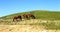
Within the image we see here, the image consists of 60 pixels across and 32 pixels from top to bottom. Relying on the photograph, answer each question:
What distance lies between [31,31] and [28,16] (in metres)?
17.3

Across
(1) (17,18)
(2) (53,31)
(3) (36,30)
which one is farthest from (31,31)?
(1) (17,18)

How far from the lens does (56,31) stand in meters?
18.2

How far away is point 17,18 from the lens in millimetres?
33281

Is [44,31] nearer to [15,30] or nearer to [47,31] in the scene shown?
[47,31]

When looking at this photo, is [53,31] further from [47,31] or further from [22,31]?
[22,31]

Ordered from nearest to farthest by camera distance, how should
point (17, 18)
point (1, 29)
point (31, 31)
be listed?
point (31, 31), point (1, 29), point (17, 18)

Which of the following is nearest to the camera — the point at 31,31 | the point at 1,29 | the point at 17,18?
the point at 31,31

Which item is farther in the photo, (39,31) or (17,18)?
(17,18)

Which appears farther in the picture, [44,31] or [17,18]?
[17,18]

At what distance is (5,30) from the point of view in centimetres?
1878

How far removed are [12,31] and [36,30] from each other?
2249mm

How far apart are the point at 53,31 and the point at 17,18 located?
51.3 ft

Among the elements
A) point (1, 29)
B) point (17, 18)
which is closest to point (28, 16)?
point (17, 18)

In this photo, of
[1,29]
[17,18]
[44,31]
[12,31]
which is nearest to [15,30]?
[12,31]
